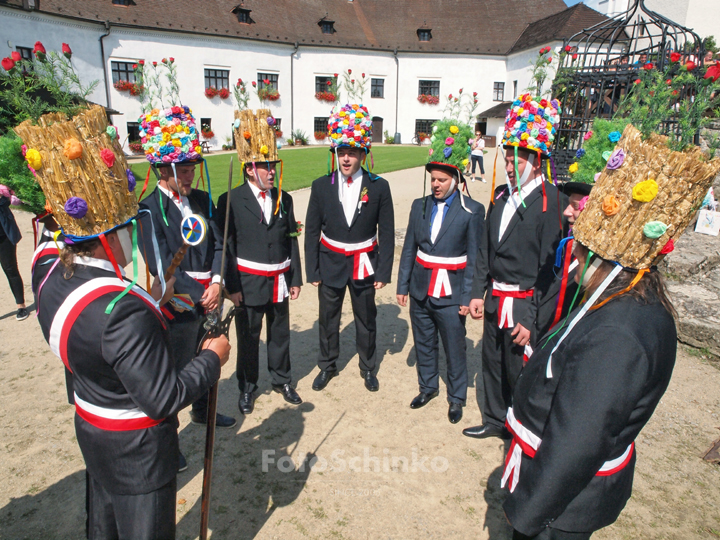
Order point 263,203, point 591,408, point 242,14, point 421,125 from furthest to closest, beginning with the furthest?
point 421,125
point 242,14
point 263,203
point 591,408

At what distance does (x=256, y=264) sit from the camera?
3.88 m

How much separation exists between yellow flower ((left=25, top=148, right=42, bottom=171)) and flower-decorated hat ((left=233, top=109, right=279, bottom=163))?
2205 mm

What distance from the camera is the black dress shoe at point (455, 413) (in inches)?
149

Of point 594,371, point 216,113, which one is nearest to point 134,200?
point 594,371

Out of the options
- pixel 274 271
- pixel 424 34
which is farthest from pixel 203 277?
pixel 424 34

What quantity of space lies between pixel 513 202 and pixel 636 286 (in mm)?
1854

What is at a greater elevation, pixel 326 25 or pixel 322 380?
pixel 326 25

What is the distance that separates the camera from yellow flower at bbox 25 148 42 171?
161 cm

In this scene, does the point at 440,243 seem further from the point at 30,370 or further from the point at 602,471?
the point at 30,370

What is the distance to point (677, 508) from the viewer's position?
288cm

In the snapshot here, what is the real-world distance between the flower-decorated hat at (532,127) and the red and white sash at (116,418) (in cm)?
284

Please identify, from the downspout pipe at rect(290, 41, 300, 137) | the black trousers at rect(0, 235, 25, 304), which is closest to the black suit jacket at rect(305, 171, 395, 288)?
the black trousers at rect(0, 235, 25, 304)

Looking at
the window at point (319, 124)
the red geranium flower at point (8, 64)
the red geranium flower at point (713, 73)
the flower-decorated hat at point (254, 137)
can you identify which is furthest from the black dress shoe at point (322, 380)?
the window at point (319, 124)

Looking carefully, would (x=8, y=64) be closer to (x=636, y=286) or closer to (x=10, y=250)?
(x=636, y=286)
